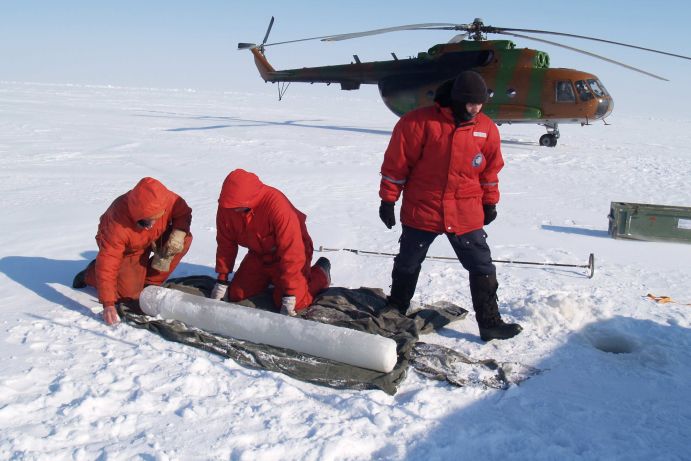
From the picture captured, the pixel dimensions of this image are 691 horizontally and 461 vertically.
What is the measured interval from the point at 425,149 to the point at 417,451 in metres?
1.71

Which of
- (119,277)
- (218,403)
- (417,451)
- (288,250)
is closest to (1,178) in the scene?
(119,277)

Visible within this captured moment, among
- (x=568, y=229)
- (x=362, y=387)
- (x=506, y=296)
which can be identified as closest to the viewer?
(x=362, y=387)

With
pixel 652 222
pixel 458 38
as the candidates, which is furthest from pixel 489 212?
pixel 458 38

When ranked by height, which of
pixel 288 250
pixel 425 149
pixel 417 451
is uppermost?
pixel 425 149

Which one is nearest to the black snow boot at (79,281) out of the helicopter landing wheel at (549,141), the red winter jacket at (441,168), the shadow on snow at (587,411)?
the red winter jacket at (441,168)

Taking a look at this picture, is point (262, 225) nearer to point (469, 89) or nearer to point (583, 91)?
point (469, 89)

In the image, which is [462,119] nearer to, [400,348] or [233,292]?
[400,348]

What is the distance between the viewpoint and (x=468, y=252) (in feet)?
11.7

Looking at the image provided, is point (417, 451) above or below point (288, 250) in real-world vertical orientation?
below

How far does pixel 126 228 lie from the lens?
3.84 metres

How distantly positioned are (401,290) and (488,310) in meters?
0.58

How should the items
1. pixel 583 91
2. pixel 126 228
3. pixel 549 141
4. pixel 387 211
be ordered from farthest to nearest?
pixel 549 141, pixel 583 91, pixel 126 228, pixel 387 211

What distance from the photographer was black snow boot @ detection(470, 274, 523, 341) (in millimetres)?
3602

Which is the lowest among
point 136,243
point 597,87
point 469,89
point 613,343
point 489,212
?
point 613,343
